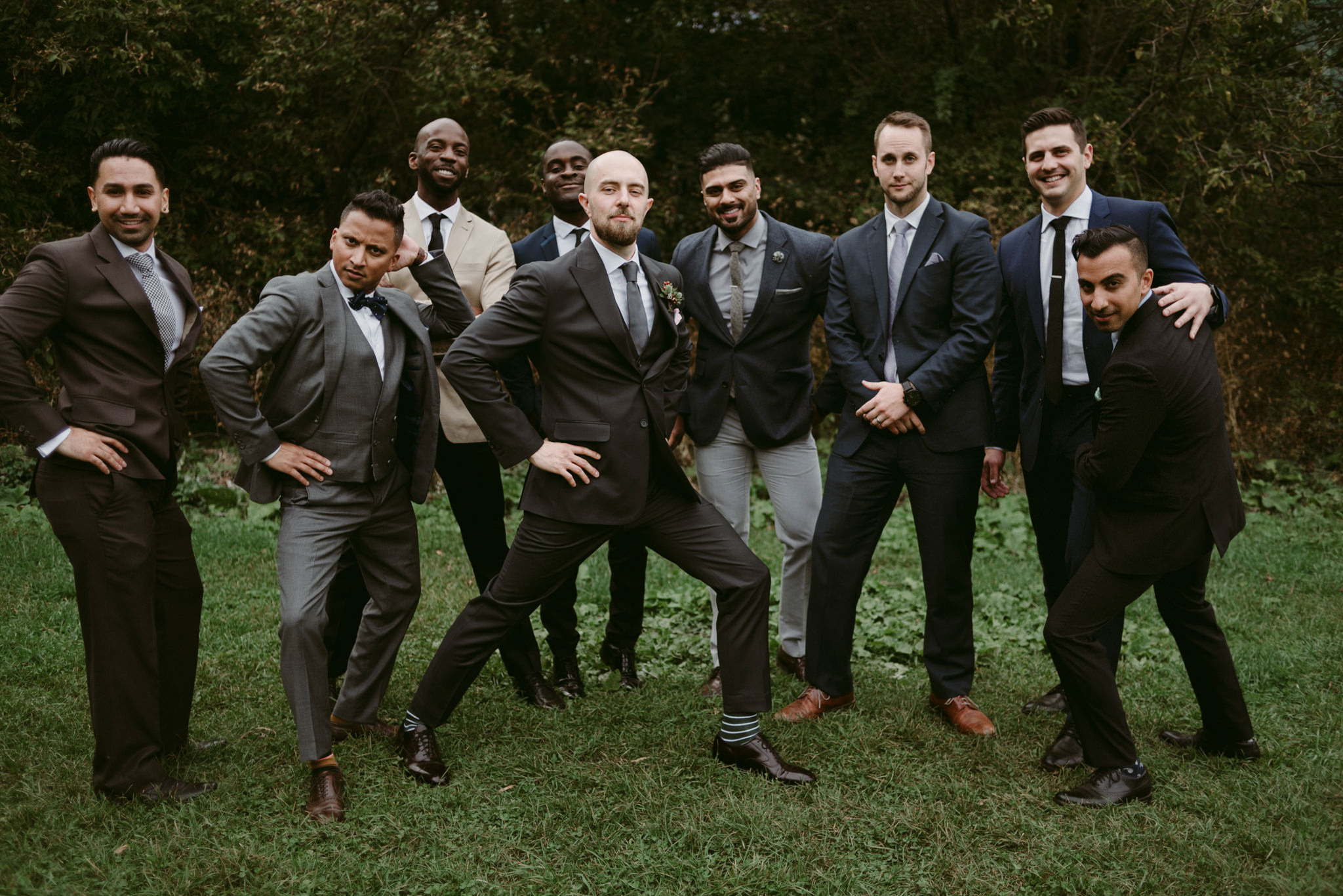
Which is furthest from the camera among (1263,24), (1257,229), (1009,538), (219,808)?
(1257,229)

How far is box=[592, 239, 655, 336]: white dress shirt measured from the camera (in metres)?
4.37

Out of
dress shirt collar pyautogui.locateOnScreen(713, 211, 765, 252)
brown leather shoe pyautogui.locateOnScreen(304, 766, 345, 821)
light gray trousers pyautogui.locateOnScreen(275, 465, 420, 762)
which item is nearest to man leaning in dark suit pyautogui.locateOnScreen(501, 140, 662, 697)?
dress shirt collar pyautogui.locateOnScreen(713, 211, 765, 252)

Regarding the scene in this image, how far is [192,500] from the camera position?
927cm

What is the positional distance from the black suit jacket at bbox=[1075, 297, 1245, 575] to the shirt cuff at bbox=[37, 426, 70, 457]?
386cm

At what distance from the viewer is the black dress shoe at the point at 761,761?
421 centimetres

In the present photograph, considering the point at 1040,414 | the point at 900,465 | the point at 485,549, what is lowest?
the point at 485,549

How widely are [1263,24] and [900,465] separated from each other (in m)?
9.34

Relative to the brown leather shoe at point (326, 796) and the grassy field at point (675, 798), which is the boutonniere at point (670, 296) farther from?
the brown leather shoe at point (326, 796)

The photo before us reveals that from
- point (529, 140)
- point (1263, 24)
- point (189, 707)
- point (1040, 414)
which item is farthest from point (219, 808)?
point (1263, 24)

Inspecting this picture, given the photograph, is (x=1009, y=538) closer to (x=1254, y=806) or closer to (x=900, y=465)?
(x=900, y=465)

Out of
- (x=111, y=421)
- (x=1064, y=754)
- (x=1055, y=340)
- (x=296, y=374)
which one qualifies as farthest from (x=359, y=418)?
(x=1064, y=754)

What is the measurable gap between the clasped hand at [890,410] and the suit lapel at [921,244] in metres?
0.40

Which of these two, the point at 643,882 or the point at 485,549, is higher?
the point at 485,549

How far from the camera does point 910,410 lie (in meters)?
4.74
